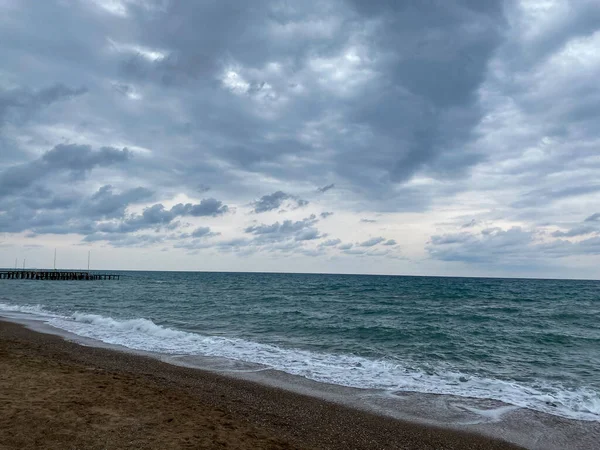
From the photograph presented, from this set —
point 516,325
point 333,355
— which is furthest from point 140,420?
point 516,325

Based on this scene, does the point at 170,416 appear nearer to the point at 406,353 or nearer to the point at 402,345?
the point at 406,353

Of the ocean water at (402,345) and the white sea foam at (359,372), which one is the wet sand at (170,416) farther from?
the ocean water at (402,345)

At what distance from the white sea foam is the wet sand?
9.85ft

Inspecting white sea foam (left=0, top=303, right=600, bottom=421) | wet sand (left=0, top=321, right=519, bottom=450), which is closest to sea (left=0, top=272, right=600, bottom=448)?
white sea foam (left=0, top=303, right=600, bottom=421)

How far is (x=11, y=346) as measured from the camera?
49.0 feet

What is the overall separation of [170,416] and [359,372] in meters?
7.85

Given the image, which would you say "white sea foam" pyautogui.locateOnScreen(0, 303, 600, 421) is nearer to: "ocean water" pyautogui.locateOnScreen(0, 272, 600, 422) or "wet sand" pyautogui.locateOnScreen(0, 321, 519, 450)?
"ocean water" pyautogui.locateOnScreen(0, 272, 600, 422)

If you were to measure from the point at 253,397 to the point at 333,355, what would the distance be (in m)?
6.92

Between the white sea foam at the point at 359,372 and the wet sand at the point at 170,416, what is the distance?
3001 mm

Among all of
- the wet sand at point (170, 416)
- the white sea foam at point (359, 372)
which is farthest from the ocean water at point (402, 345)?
the wet sand at point (170, 416)

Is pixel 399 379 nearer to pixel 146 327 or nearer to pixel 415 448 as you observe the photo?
pixel 415 448

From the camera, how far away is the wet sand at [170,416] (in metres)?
6.64

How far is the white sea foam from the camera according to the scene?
1149cm

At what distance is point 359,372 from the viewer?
46.4 feet
